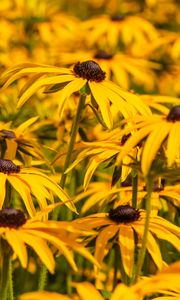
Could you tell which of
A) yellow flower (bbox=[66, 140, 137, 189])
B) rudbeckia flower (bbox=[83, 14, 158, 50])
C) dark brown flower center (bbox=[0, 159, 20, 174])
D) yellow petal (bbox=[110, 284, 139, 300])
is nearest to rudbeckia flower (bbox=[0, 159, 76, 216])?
dark brown flower center (bbox=[0, 159, 20, 174])

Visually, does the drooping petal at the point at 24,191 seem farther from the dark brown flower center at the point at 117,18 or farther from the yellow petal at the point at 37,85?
the dark brown flower center at the point at 117,18

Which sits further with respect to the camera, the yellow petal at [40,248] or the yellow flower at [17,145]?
the yellow flower at [17,145]

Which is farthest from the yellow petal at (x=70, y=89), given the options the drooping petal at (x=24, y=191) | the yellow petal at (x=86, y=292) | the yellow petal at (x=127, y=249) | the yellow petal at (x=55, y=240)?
the yellow petal at (x=86, y=292)

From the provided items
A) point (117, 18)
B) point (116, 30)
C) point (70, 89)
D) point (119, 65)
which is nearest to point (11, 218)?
point (70, 89)

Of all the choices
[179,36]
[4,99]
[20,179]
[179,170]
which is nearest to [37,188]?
[20,179]

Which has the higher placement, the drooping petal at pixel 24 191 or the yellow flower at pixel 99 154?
the yellow flower at pixel 99 154

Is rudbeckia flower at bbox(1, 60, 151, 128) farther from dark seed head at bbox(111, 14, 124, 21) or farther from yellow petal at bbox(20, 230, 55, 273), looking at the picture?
dark seed head at bbox(111, 14, 124, 21)

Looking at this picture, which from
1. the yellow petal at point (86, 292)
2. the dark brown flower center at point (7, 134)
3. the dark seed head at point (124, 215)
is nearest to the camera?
the yellow petal at point (86, 292)
